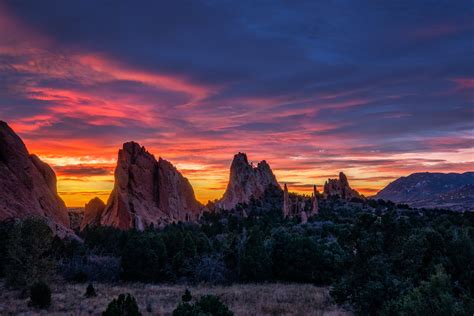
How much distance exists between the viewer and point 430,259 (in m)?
31.6

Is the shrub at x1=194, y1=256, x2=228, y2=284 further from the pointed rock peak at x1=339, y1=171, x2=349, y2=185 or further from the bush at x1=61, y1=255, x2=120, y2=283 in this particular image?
the pointed rock peak at x1=339, y1=171, x2=349, y2=185

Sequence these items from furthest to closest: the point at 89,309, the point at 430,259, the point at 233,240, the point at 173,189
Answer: the point at 173,189 < the point at 233,240 < the point at 430,259 < the point at 89,309

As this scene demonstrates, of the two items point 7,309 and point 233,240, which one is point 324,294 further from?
point 7,309

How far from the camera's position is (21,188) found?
76.2 m

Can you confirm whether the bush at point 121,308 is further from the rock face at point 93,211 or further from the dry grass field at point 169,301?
the rock face at point 93,211

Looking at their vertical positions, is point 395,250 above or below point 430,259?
above

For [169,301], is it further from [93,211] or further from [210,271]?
[93,211]

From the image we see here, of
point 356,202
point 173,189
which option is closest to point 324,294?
point 173,189

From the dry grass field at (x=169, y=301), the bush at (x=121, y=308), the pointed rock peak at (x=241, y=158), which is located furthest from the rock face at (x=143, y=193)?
the bush at (x=121, y=308)

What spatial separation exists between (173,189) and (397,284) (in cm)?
12045

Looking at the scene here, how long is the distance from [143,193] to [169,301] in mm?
99738

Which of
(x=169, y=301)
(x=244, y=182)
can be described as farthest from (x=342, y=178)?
(x=169, y=301)

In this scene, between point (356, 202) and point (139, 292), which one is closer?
point (139, 292)

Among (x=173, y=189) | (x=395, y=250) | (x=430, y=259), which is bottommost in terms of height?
(x=430, y=259)
